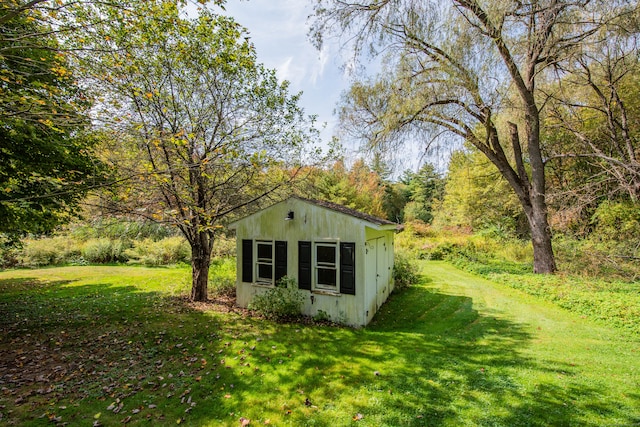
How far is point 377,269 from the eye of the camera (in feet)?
26.7

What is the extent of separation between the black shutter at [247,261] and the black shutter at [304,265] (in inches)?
64.1

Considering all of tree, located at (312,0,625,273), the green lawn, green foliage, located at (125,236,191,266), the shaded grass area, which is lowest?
the green lawn

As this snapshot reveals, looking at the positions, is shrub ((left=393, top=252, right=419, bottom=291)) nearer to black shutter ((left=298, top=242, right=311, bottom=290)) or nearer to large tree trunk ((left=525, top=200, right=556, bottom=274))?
large tree trunk ((left=525, top=200, right=556, bottom=274))

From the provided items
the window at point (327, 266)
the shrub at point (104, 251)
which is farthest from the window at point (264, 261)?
the shrub at point (104, 251)

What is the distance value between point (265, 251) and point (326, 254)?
6.37 feet

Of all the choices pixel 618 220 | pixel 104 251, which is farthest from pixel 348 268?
pixel 104 251

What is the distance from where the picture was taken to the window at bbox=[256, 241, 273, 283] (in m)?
8.05

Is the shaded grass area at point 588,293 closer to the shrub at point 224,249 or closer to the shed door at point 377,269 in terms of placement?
the shed door at point 377,269

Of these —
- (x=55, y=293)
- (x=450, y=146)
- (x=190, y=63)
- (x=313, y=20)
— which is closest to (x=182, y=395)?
(x=190, y=63)

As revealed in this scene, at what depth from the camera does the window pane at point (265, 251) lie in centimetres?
805

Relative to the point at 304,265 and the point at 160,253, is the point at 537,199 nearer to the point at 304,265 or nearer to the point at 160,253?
the point at 304,265

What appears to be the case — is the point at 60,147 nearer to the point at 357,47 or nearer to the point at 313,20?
the point at 313,20

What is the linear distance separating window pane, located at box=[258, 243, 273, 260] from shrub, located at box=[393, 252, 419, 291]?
550 centimetres

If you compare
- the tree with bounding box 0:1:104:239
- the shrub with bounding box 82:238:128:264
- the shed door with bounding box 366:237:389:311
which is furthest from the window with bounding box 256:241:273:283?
the shrub with bounding box 82:238:128:264
